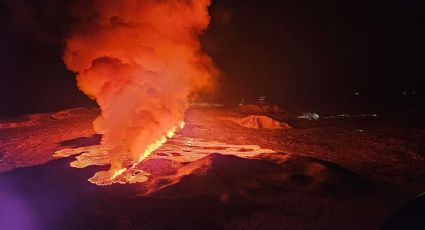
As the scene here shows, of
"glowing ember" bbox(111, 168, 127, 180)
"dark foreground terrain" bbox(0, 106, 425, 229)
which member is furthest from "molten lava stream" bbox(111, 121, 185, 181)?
"dark foreground terrain" bbox(0, 106, 425, 229)

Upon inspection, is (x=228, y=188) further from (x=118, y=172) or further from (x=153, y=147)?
(x=153, y=147)

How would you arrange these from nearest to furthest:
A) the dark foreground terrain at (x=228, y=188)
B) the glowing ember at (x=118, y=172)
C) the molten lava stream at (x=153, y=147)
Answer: the dark foreground terrain at (x=228, y=188) → the glowing ember at (x=118, y=172) → the molten lava stream at (x=153, y=147)

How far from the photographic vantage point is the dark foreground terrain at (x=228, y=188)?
26.8ft

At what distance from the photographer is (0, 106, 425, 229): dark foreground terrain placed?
817cm

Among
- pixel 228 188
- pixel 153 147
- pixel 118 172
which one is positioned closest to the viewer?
pixel 228 188

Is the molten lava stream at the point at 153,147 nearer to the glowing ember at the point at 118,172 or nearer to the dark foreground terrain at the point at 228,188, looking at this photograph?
the glowing ember at the point at 118,172

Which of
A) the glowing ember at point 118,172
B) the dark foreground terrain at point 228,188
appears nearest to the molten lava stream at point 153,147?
the glowing ember at point 118,172

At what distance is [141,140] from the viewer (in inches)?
571

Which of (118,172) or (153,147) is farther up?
(153,147)

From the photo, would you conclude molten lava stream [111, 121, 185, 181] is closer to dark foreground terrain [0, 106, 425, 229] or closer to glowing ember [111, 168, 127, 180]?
glowing ember [111, 168, 127, 180]

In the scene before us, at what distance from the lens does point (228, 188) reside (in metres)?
10.0

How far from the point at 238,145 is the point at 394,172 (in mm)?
6471

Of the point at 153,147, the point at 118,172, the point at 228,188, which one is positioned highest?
the point at 153,147

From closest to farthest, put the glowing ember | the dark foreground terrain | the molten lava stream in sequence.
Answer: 1. the dark foreground terrain
2. the glowing ember
3. the molten lava stream
